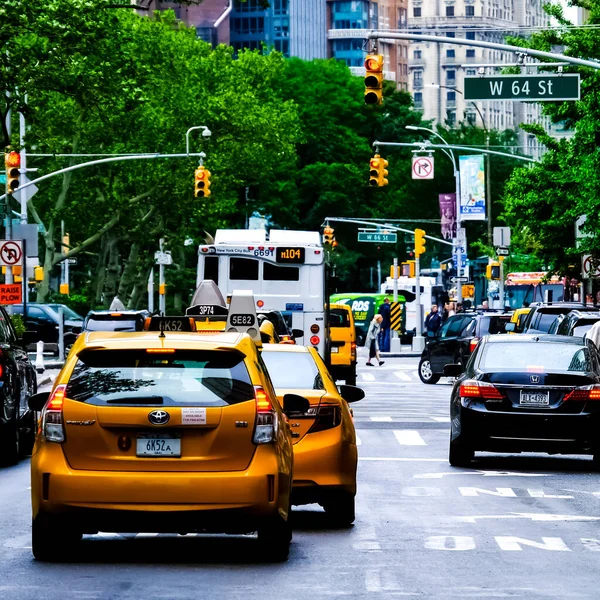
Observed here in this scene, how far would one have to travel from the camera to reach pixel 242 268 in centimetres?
3631

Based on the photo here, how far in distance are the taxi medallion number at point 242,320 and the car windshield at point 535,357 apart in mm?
2883

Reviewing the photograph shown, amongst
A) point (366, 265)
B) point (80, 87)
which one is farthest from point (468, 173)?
point (366, 265)

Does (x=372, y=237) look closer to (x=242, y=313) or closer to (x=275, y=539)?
(x=242, y=313)

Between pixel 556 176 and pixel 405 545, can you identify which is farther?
pixel 556 176

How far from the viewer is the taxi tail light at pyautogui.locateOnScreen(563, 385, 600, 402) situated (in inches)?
765

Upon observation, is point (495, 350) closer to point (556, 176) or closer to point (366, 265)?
point (556, 176)

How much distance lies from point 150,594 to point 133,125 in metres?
58.1

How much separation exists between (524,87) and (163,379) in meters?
20.3

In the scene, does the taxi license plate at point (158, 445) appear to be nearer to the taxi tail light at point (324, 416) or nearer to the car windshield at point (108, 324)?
the taxi tail light at point (324, 416)

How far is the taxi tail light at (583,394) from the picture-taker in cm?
1942

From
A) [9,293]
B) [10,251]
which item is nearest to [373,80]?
[9,293]

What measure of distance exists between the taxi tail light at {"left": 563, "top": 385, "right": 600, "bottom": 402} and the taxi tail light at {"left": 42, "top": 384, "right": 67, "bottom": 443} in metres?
9.24

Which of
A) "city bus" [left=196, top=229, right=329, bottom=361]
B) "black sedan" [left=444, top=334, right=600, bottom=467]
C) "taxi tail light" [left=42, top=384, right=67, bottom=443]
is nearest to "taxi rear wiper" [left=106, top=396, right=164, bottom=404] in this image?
"taxi tail light" [left=42, top=384, right=67, bottom=443]

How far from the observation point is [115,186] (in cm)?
7269
